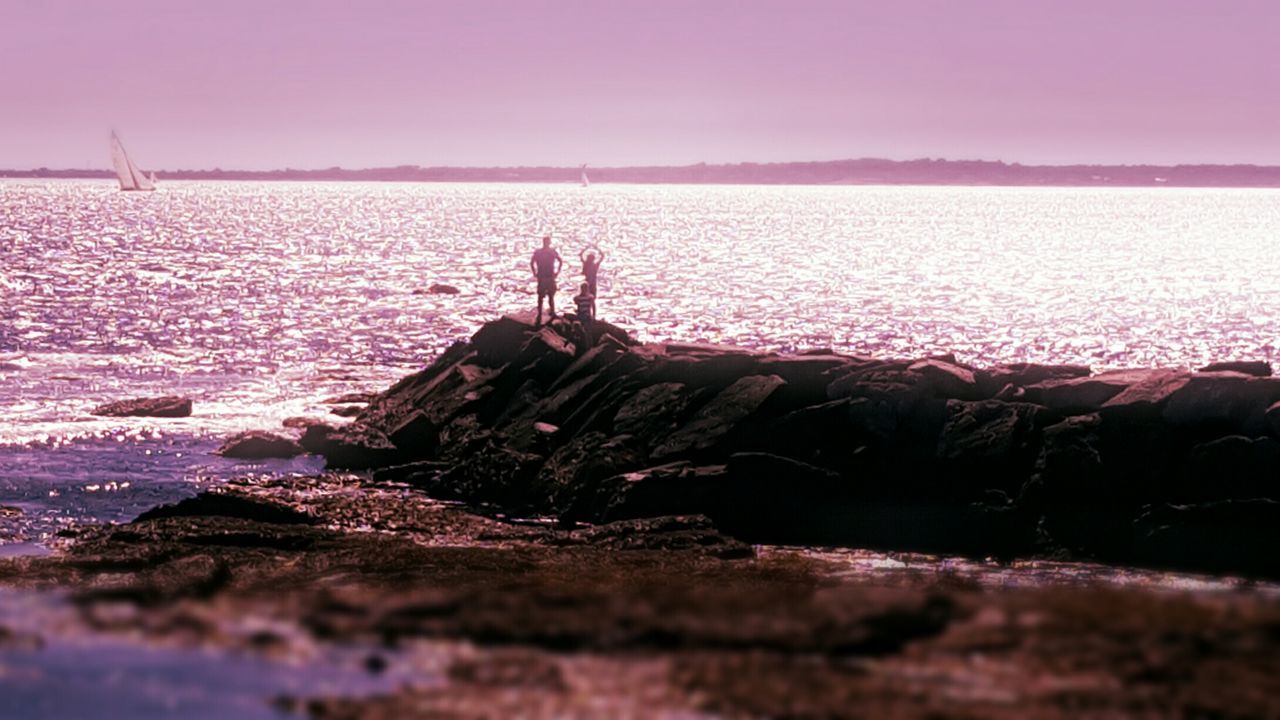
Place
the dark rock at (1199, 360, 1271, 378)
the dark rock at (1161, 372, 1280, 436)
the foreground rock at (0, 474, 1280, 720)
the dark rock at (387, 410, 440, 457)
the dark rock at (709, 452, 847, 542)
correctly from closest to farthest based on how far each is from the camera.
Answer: the foreground rock at (0, 474, 1280, 720), the dark rock at (709, 452, 847, 542), the dark rock at (1161, 372, 1280, 436), the dark rock at (1199, 360, 1271, 378), the dark rock at (387, 410, 440, 457)

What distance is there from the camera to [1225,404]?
1988 cm

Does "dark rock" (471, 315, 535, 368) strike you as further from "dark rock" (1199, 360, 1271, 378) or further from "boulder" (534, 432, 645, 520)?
"dark rock" (1199, 360, 1271, 378)

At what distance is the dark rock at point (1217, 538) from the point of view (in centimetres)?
1766

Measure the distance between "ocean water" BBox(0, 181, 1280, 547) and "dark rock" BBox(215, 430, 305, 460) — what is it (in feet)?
1.55

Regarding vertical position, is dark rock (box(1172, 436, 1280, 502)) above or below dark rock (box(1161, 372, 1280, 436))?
below

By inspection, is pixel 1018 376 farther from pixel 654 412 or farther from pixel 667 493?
pixel 667 493

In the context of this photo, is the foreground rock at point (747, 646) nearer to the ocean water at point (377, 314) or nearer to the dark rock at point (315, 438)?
the ocean water at point (377, 314)

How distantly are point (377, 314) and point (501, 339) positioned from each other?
4024cm

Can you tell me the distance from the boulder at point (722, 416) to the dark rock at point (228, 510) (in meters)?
5.42

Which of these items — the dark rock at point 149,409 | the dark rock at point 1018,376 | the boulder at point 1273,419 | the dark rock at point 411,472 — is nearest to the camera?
the boulder at point 1273,419

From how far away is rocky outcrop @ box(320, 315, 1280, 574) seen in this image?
19.1m

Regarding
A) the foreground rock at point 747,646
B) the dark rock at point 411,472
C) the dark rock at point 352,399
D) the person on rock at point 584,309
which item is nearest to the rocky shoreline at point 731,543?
the foreground rock at point 747,646

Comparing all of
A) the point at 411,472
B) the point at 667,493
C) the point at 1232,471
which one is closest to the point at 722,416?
the point at 667,493

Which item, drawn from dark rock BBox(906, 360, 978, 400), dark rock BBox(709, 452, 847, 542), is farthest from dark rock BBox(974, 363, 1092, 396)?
dark rock BBox(709, 452, 847, 542)
